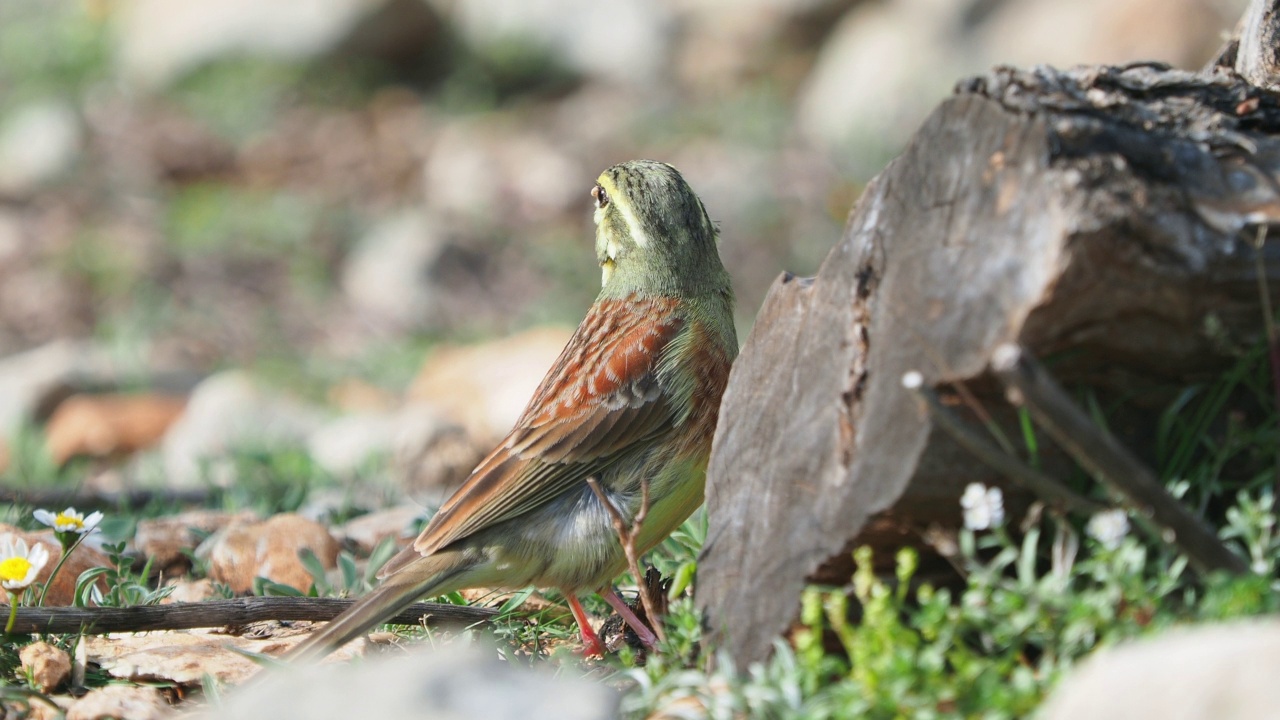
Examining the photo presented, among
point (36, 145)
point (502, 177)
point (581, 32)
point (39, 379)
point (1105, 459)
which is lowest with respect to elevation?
point (1105, 459)

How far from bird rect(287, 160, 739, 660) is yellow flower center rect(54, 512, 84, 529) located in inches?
32.9

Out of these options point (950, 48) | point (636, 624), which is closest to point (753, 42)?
point (950, 48)

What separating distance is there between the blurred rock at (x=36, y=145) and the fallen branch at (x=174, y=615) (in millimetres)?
9692

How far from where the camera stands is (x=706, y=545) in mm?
3203

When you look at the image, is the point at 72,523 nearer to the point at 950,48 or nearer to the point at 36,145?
the point at 36,145

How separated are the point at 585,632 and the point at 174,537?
1875 millimetres

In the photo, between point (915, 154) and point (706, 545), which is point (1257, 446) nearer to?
point (915, 154)

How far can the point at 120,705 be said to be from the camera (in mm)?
3260

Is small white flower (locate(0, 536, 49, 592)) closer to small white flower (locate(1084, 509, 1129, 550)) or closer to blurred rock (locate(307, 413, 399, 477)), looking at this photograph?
small white flower (locate(1084, 509, 1129, 550))

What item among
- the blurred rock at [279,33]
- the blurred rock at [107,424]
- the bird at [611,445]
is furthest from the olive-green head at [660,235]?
the blurred rock at [279,33]

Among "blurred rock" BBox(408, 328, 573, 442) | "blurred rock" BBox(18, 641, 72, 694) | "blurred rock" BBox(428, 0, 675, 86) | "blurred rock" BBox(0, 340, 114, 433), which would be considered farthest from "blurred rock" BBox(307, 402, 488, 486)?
"blurred rock" BBox(428, 0, 675, 86)

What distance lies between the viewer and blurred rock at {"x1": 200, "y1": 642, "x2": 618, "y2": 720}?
2447 millimetres

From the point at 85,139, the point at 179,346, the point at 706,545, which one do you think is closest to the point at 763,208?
the point at 179,346

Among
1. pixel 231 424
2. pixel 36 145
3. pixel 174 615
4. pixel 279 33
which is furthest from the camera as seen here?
pixel 279 33
